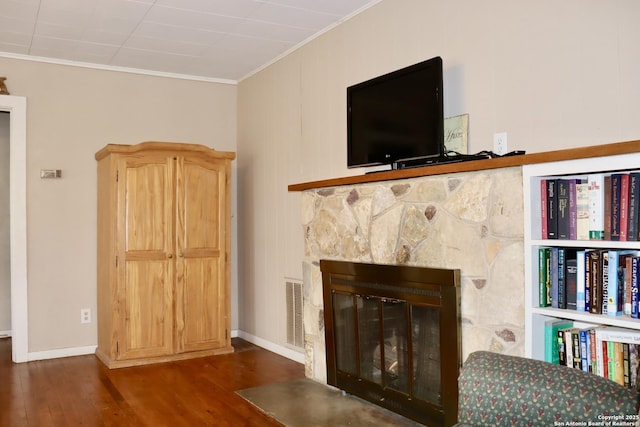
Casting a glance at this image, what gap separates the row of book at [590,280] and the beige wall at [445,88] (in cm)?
50

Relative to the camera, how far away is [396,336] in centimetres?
A: 307

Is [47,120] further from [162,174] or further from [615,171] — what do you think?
[615,171]

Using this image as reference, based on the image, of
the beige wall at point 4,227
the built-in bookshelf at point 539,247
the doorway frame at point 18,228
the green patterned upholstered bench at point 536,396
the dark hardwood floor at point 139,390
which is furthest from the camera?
the beige wall at point 4,227

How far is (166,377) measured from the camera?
4.03 metres

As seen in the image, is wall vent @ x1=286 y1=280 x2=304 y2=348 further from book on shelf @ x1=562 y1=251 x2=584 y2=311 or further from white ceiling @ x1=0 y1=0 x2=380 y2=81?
book on shelf @ x1=562 y1=251 x2=584 y2=311

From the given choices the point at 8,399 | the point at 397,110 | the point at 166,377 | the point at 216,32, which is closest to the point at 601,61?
the point at 397,110

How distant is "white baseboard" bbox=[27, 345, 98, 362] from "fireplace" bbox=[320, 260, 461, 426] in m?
2.37

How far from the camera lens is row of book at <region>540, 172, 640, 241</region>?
1993 mm

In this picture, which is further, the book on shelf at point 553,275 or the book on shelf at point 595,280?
the book on shelf at point 553,275

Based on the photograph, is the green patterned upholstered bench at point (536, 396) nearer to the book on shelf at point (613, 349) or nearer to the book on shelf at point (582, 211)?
the book on shelf at point (613, 349)

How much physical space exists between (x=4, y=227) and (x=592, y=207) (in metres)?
5.63

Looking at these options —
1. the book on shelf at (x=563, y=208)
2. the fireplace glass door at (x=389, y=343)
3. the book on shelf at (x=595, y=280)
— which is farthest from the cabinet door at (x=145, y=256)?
the book on shelf at (x=595, y=280)

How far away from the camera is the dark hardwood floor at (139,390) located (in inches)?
125

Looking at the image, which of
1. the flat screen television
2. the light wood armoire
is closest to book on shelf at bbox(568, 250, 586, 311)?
the flat screen television
